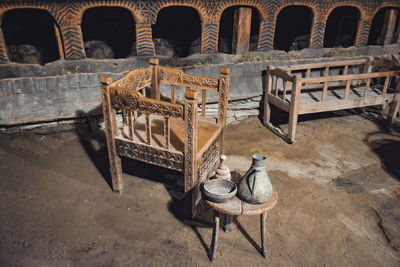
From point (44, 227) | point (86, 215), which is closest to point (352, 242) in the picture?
point (86, 215)

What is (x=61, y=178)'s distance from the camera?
5.08 meters

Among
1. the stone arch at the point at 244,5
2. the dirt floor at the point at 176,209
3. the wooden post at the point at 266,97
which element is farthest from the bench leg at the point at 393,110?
the stone arch at the point at 244,5

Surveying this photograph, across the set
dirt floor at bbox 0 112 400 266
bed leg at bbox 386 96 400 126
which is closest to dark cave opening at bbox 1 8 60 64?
dirt floor at bbox 0 112 400 266

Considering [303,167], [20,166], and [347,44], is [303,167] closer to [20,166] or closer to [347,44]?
[20,166]

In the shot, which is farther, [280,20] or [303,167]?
[280,20]

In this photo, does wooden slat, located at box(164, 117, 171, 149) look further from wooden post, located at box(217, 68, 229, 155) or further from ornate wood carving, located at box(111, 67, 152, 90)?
wooden post, located at box(217, 68, 229, 155)

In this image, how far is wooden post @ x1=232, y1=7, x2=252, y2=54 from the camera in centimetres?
720

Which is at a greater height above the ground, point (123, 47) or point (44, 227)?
point (123, 47)

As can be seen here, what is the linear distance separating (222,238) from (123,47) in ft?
23.0

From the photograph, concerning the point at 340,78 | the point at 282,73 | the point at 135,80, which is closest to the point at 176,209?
the point at 135,80

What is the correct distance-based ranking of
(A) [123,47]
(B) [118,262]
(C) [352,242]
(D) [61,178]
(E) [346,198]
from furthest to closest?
(A) [123,47] → (D) [61,178] → (E) [346,198] → (C) [352,242] → (B) [118,262]

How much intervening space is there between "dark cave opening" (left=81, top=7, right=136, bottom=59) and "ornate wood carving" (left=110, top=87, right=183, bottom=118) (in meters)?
5.35

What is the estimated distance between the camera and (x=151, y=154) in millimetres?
4094

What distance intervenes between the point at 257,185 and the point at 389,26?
7.67 metres
